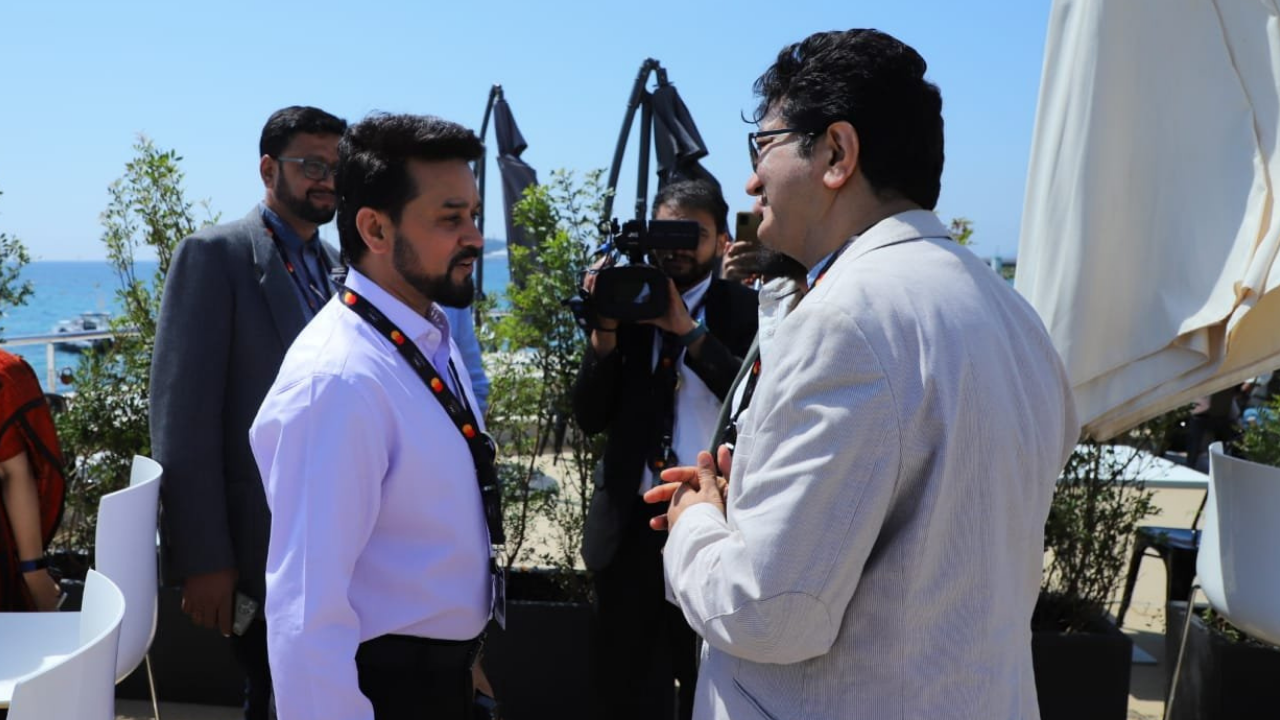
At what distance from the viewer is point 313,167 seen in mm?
3350

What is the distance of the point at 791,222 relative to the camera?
1.75 metres

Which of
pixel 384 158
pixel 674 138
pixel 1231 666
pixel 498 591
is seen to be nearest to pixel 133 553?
pixel 498 591

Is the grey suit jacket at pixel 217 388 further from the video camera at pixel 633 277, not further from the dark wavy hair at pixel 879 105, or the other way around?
the dark wavy hair at pixel 879 105

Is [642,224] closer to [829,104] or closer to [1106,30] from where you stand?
[1106,30]

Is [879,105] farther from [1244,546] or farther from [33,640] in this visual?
[1244,546]

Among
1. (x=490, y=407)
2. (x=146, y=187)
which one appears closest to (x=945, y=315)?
(x=490, y=407)

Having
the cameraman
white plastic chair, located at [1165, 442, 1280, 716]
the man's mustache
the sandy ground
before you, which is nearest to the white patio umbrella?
white plastic chair, located at [1165, 442, 1280, 716]

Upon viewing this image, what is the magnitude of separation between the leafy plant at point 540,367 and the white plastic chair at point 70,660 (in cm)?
209

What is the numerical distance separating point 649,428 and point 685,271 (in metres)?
0.58

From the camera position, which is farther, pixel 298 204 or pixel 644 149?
pixel 644 149

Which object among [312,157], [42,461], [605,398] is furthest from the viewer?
[605,398]

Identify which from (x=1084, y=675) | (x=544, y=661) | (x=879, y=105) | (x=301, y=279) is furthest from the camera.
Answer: (x=544, y=661)

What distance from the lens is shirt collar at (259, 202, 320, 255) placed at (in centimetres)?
334

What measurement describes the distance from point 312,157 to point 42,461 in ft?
3.77
